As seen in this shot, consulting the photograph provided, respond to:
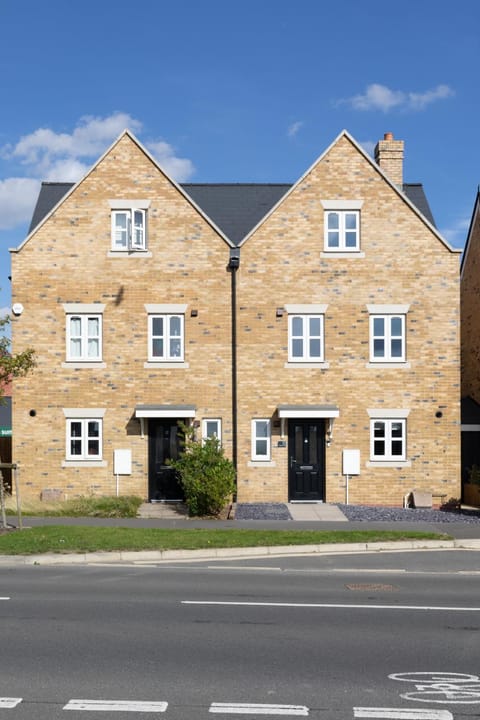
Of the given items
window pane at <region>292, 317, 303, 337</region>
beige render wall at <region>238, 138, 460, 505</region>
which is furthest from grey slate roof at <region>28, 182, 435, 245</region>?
window pane at <region>292, 317, 303, 337</region>

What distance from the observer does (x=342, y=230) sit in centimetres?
2308

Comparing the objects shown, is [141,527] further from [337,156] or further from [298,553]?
[337,156]

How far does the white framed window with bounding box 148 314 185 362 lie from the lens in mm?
23016

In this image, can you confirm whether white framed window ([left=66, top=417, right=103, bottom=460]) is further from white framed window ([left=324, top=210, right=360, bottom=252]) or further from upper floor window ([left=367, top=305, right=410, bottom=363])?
white framed window ([left=324, top=210, right=360, bottom=252])

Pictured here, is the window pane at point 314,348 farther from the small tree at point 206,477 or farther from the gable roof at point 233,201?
the small tree at point 206,477

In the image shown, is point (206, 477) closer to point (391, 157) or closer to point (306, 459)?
point (306, 459)

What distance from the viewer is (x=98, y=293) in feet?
75.5

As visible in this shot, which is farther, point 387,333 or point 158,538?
point 387,333

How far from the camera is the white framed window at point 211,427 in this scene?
23.0 meters

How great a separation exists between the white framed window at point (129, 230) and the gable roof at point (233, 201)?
2.05 metres

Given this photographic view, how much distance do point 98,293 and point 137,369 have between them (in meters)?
2.48

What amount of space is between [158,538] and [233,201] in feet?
43.2

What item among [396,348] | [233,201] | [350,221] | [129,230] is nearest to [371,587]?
[396,348]

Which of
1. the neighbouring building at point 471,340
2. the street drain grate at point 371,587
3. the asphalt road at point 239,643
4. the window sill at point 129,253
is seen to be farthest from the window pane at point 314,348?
the street drain grate at point 371,587
